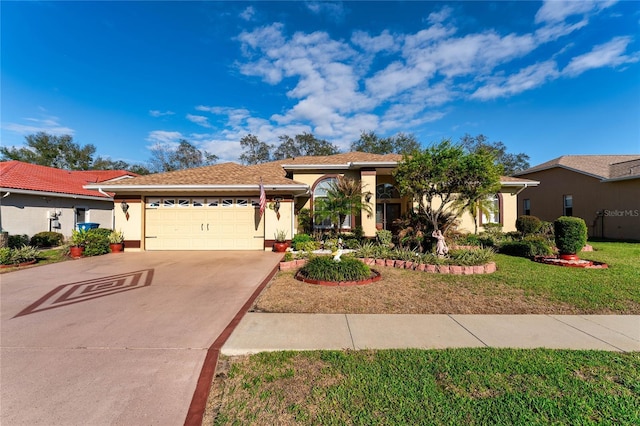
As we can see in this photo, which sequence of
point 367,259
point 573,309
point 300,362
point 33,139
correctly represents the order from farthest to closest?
point 33,139 → point 367,259 → point 573,309 → point 300,362

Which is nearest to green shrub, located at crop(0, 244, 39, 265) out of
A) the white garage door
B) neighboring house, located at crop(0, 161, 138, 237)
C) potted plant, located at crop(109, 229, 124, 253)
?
potted plant, located at crop(109, 229, 124, 253)

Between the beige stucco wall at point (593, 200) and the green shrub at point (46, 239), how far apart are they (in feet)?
97.1

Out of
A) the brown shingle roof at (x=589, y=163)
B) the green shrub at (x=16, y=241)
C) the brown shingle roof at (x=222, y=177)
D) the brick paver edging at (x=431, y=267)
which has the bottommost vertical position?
the brick paver edging at (x=431, y=267)

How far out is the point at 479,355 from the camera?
3297 millimetres

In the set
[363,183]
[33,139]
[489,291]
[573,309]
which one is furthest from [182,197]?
[33,139]

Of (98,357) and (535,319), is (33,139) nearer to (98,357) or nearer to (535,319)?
(98,357)

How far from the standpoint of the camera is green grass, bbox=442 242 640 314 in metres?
5.20

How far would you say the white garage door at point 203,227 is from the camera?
12.2 m

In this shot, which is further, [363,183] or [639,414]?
[363,183]

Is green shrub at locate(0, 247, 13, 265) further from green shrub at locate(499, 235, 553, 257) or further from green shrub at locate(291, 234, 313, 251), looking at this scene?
green shrub at locate(499, 235, 553, 257)

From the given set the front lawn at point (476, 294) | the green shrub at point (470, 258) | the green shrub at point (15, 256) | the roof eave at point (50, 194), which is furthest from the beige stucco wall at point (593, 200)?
the roof eave at point (50, 194)

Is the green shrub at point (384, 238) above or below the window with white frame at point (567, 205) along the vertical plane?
below

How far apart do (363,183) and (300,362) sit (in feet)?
36.1

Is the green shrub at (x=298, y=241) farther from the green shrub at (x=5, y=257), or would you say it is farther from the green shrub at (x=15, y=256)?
the green shrub at (x=5, y=257)
